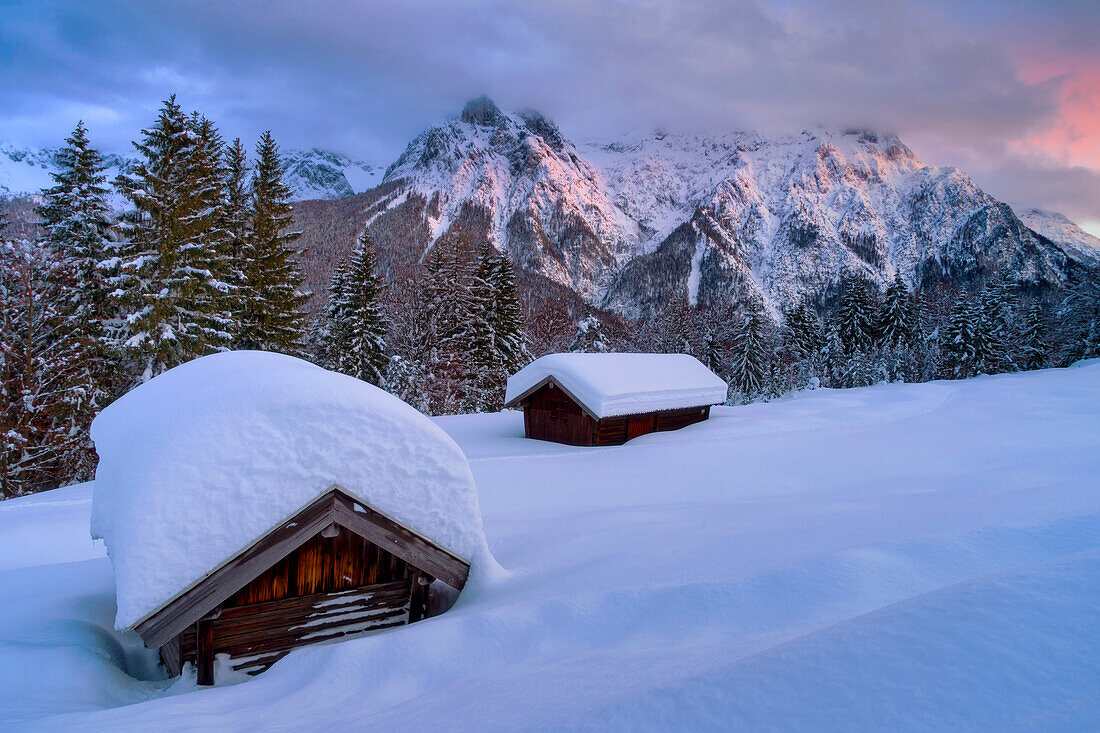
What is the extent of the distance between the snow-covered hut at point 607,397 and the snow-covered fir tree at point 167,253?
41.3 ft

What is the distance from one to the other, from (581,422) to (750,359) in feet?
96.8

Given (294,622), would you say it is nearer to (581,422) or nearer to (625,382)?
(581,422)

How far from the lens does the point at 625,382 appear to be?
20516 millimetres

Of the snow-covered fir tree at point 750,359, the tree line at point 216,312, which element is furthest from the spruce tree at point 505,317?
the snow-covered fir tree at point 750,359

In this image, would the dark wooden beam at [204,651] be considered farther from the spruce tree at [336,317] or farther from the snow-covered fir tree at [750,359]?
the snow-covered fir tree at [750,359]

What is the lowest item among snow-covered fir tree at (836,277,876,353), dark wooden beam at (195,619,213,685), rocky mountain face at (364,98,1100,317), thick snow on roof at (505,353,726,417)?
dark wooden beam at (195,619,213,685)

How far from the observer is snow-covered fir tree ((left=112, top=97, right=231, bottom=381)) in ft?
58.6

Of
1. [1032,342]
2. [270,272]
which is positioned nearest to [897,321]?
[1032,342]

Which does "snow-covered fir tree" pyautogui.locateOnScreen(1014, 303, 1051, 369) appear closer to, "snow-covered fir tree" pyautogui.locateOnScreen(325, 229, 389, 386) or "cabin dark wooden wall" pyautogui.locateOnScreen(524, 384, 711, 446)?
"cabin dark wooden wall" pyautogui.locateOnScreen(524, 384, 711, 446)

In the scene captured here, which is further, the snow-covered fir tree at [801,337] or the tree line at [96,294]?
the snow-covered fir tree at [801,337]

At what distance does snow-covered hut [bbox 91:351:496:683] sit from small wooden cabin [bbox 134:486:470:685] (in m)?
0.01

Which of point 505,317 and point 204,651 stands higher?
point 505,317

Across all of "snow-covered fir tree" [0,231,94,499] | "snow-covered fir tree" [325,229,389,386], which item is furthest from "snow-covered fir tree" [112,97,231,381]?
"snow-covered fir tree" [325,229,389,386]

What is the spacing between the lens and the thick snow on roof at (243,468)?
15.4 ft
